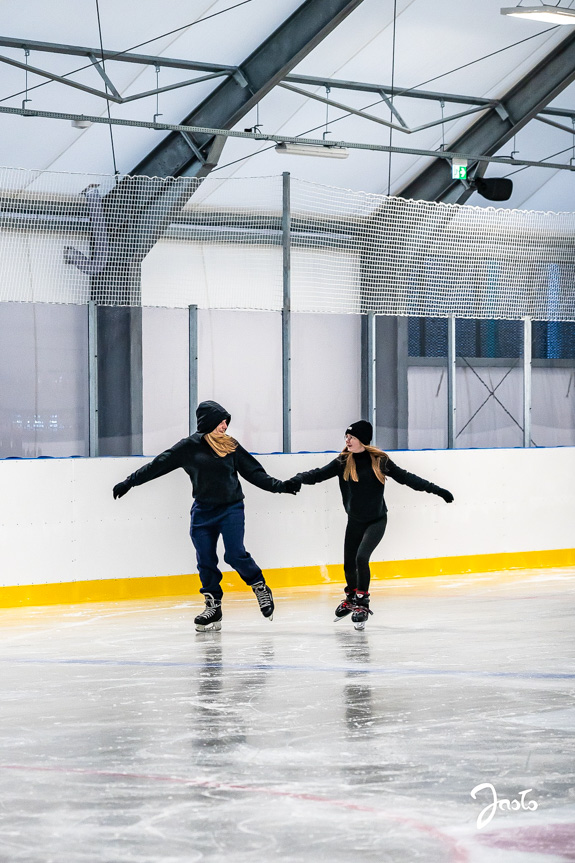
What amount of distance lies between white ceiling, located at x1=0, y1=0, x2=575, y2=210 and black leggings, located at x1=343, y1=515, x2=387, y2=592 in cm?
605

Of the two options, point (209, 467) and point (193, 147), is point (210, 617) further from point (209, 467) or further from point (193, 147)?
point (193, 147)

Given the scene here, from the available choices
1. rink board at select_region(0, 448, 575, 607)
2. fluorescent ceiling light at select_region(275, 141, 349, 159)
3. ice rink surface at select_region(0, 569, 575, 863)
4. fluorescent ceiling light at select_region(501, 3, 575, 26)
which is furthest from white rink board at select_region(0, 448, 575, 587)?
fluorescent ceiling light at select_region(275, 141, 349, 159)

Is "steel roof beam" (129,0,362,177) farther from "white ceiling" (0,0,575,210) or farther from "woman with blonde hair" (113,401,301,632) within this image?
"woman with blonde hair" (113,401,301,632)

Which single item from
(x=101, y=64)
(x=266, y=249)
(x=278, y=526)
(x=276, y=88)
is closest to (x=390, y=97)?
(x=276, y=88)

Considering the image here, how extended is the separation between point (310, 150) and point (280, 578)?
16.5ft

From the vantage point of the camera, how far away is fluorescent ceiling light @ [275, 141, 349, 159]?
12.8 metres

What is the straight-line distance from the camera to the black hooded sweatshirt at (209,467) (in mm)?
7766

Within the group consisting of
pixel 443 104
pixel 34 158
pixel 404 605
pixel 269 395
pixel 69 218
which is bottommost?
pixel 404 605

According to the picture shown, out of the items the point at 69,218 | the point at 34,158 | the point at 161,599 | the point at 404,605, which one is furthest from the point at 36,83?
the point at 404,605

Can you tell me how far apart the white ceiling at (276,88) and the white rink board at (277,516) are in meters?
4.73

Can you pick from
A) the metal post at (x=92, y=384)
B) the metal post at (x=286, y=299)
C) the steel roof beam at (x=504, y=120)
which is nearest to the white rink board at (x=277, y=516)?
the metal post at (x=92, y=384)

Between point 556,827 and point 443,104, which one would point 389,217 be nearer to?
point 443,104

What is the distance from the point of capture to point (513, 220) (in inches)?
434

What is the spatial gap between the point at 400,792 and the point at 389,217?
688 cm
